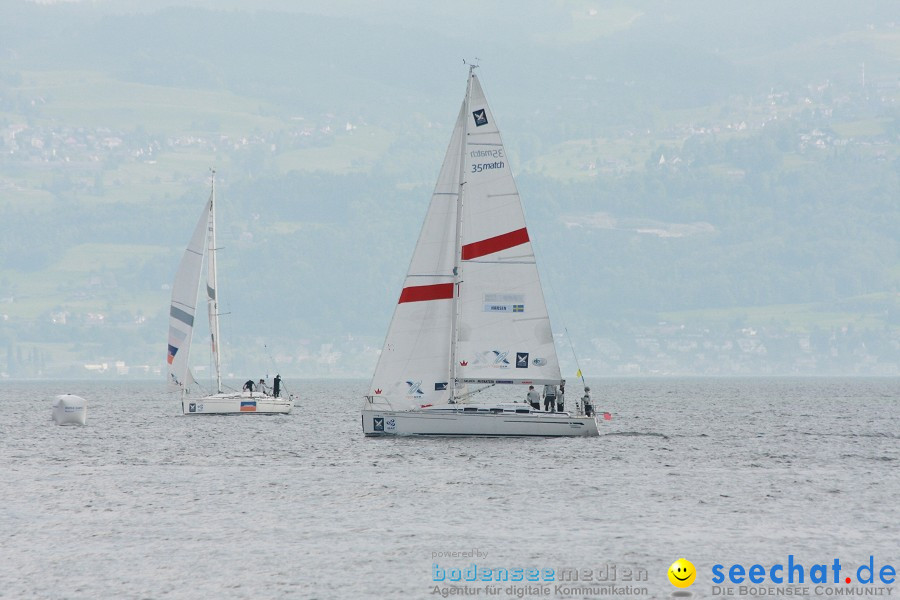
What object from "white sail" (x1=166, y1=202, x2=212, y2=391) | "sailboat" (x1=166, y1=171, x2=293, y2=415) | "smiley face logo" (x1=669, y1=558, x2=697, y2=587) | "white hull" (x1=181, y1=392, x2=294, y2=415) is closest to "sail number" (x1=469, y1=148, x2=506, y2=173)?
"smiley face logo" (x1=669, y1=558, x2=697, y2=587)

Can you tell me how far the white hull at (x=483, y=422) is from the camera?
58.8 m

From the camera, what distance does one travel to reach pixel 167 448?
226 feet

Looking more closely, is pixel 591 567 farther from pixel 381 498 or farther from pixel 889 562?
pixel 381 498

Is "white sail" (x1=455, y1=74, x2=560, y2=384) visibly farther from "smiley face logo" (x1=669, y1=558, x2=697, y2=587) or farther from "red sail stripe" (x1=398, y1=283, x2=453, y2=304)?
"smiley face logo" (x1=669, y1=558, x2=697, y2=587)

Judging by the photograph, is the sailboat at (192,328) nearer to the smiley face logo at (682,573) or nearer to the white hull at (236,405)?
the white hull at (236,405)

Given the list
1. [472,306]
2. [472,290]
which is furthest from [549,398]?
[472,290]

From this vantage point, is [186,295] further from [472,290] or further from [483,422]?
[483,422]

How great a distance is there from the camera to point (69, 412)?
9212 cm

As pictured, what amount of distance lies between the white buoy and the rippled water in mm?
16656

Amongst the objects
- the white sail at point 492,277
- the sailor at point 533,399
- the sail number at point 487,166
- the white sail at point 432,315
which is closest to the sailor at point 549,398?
the sailor at point 533,399

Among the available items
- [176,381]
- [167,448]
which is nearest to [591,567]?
[167,448]

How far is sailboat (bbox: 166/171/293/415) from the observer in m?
92.9

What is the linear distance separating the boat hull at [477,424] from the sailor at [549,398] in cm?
79

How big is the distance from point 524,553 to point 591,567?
238cm
